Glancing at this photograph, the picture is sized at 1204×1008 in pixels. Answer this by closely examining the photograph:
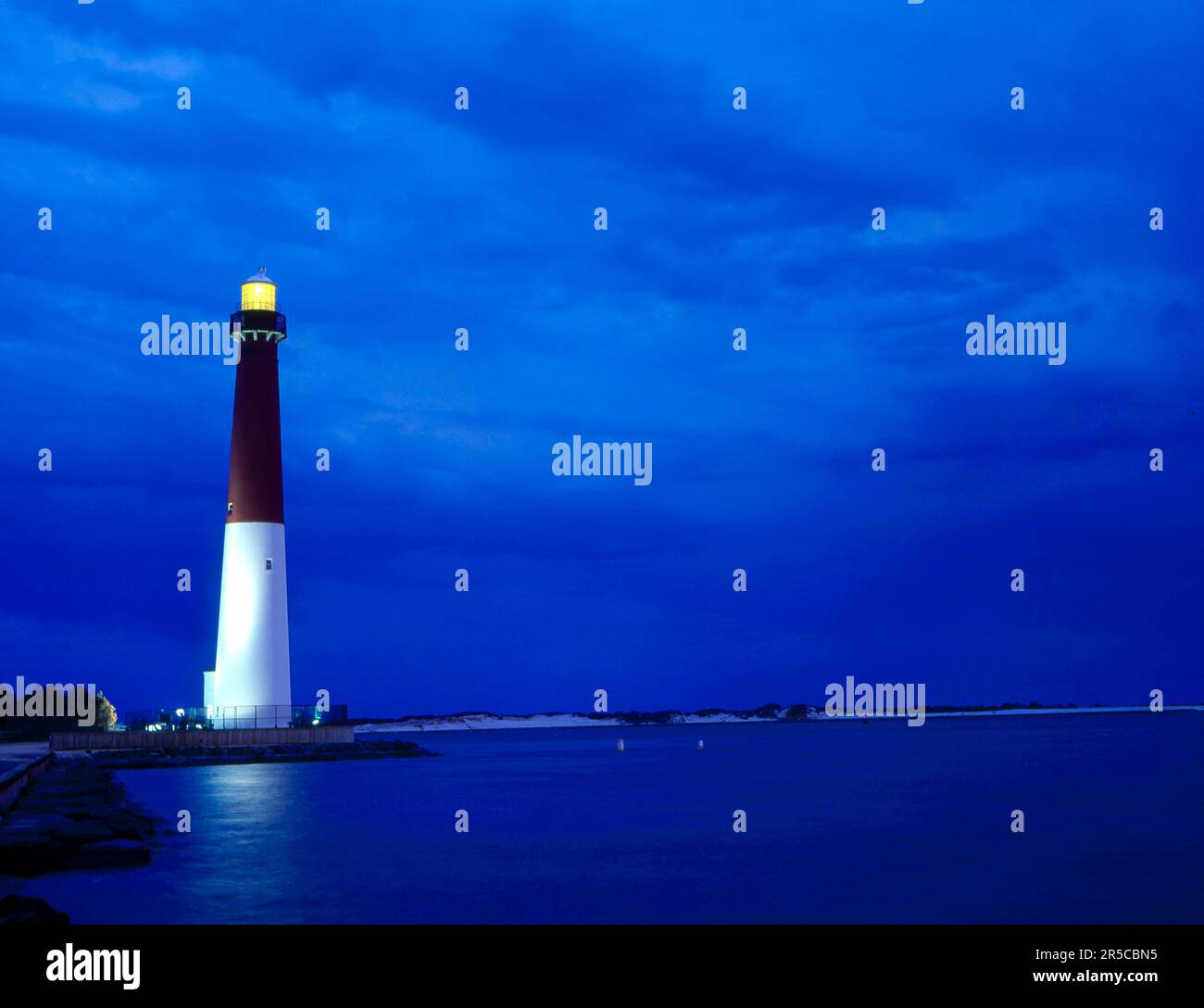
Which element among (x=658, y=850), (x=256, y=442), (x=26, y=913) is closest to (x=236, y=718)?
(x=256, y=442)

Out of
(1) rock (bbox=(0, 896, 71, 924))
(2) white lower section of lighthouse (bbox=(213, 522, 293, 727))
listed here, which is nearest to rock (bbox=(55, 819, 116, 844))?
(1) rock (bbox=(0, 896, 71, 924))

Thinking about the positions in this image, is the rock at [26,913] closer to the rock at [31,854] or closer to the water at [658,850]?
the water at [658,850]

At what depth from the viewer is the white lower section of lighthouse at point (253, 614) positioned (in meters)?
42.8

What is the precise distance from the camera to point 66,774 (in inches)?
1437

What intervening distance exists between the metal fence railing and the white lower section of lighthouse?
520mm

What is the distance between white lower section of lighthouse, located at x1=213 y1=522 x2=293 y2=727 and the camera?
4278 cm

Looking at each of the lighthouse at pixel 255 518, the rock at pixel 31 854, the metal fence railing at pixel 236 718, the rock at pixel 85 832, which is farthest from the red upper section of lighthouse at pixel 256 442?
the rock at pixel 31 854

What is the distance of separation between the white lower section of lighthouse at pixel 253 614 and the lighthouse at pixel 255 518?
0.09ft

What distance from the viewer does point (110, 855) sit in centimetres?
2252

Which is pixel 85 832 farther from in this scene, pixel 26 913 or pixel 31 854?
pixel 26 913

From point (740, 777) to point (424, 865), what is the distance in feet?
94.3

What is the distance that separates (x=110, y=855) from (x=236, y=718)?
23.4 m

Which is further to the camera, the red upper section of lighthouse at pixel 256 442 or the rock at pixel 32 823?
the red upper section of lighthouse at pixel 256 442
